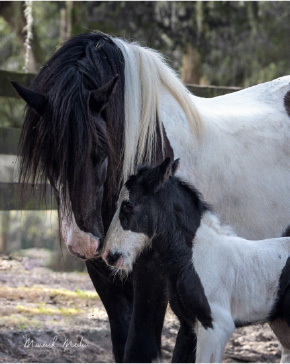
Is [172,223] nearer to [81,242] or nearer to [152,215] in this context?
[152,215]

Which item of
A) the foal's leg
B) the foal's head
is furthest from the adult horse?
the foal's leg

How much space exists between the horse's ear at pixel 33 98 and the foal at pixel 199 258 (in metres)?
0.59

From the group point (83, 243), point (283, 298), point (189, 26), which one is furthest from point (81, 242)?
point (189, 26)

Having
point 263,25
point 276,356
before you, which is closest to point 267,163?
point 276,356

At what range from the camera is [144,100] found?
11.9ft

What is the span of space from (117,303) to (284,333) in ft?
3.31

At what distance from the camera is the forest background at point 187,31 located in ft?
31.4

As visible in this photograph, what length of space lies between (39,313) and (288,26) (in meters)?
9.08

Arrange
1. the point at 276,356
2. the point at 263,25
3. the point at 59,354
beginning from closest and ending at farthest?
the point at 59,354, the point at 276,356, the point at 263,25

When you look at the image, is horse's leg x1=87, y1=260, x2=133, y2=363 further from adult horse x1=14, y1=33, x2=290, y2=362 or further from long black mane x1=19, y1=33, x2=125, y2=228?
long black mane x1=19, y1=33, x2=125, y2=228

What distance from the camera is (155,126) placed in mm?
3605

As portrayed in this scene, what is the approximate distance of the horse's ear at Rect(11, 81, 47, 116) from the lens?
3.20 meters

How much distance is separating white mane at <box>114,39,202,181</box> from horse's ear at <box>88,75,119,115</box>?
0.97 feet

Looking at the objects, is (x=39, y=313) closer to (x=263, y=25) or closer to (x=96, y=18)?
(x=96, y=18)
